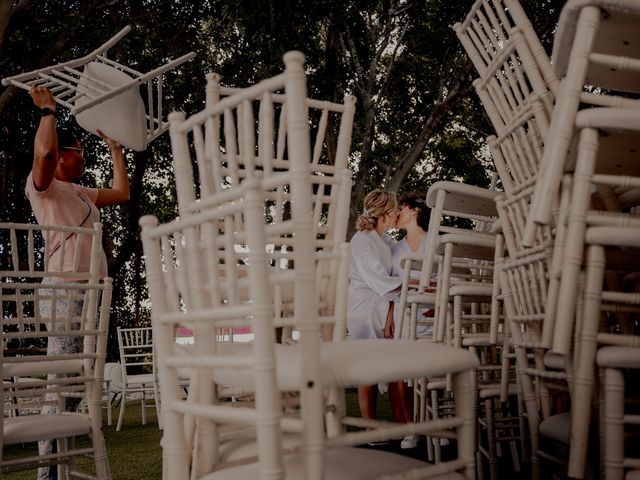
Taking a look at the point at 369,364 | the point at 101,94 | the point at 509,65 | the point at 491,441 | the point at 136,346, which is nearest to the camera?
the point at 369,364

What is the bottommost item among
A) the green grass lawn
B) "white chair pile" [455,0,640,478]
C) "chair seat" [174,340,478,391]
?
the green grass lawn

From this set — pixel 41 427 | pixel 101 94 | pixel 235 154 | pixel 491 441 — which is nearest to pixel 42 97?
pixel 101 94

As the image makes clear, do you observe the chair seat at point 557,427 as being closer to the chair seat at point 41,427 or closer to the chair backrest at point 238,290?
the chair backrest at point 238,290

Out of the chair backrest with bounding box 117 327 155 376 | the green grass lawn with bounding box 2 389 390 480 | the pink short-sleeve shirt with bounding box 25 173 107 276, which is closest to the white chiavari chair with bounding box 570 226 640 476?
the pink short-sleeve shirt with bounding box 25 173 107 276

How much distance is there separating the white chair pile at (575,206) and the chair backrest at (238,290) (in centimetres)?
56

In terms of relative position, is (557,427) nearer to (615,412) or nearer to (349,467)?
(615,412)

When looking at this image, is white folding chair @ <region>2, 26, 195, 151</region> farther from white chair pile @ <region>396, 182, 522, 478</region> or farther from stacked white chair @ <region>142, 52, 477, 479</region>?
stacked white chair @ <region>142, 52, 477, 479</region>

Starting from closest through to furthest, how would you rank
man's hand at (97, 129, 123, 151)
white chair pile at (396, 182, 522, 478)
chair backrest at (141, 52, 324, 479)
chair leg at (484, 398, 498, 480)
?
1. chair backrest at (141, 52, 324, 479)
2. chair leg at (484, 398, 498, 480)
3. white chair pile at (396, 182, 522, 478)
4. man's hand at (97, 129, 123, 151)

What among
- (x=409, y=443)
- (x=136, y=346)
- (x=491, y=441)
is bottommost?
(x=409, y=443)

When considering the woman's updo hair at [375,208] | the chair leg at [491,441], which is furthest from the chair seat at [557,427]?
A: the woman's updo hair at [375,208]

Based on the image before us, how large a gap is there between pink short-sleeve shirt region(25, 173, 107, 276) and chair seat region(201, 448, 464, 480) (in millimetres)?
2485

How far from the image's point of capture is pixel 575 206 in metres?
1.57

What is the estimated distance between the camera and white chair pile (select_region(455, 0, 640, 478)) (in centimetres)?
158

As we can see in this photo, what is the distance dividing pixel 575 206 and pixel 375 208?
4.17 meters
